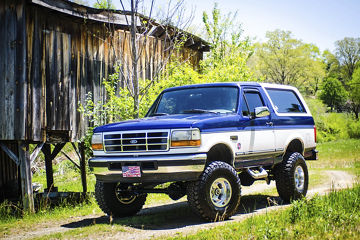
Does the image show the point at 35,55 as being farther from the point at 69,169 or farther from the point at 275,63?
the point at 275,63

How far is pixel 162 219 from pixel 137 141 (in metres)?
1.61

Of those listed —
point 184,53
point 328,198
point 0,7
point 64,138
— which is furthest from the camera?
point 184,53

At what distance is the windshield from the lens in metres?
7.67

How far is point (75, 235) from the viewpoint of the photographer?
643cm

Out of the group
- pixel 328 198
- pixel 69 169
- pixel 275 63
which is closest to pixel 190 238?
pixel 328 198

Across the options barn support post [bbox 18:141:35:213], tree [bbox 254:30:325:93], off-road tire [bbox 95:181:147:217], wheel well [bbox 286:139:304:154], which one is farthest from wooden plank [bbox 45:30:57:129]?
tree [bbox 254:30:325:93]

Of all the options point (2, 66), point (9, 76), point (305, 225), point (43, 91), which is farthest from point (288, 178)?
point (2, 66)

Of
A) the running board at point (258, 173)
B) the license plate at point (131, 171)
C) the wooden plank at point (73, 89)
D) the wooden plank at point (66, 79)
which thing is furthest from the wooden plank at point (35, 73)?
the running board at point (258, 173)

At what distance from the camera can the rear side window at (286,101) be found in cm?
902

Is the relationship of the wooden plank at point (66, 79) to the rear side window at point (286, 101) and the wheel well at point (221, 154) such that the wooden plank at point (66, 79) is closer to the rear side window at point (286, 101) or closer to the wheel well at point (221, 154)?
the rear side window at point (286, 101)

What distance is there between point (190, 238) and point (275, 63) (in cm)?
6190

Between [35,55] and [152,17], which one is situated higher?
[152,17]

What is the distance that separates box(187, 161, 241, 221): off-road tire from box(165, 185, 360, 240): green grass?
559 millimetres

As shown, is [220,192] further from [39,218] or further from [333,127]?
[333,127]
